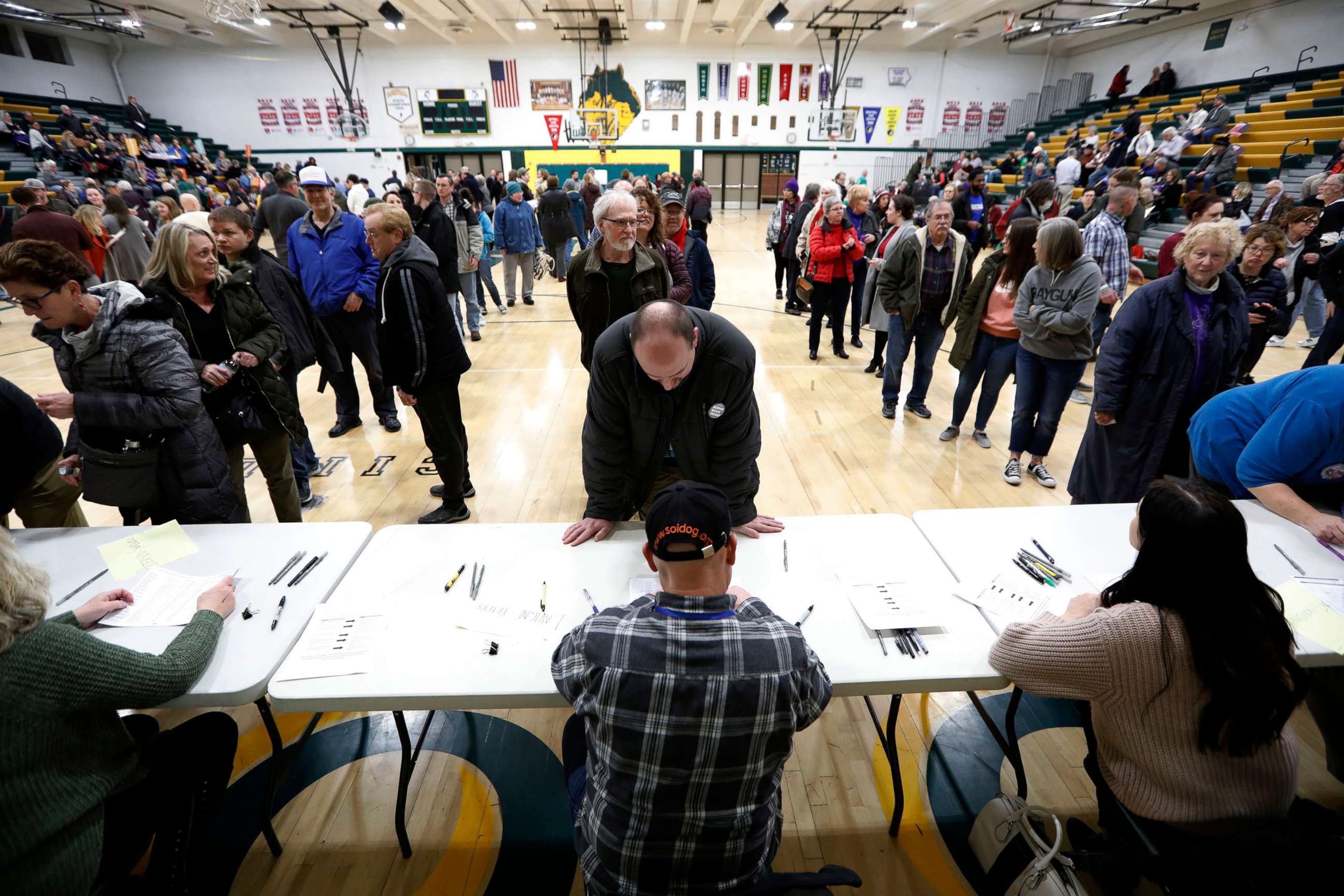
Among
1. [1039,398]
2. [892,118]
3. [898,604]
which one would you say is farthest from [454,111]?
[898,604]

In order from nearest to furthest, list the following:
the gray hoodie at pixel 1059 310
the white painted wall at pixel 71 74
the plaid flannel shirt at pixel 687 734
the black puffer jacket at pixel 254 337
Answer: the plaid flannel shirt at pixel 687 734
the black puffer jacket at pixel 254 337
the gray hoodie at pixel 1059 310
the white painted wall at pixel 71 74

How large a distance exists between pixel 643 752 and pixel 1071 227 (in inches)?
135

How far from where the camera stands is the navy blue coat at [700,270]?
179 inches

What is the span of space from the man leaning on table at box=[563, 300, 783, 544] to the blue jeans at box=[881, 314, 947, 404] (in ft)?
9.50

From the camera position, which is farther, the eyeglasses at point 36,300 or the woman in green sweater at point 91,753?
the eyeglasses at point 36,300

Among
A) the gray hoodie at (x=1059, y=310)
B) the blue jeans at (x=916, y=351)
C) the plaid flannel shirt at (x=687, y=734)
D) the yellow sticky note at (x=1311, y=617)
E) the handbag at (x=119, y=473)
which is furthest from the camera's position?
the blue jeans at (x=916, y=351)

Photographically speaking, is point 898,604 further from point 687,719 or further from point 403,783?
point 403,783

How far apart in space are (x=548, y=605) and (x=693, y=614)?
679mm

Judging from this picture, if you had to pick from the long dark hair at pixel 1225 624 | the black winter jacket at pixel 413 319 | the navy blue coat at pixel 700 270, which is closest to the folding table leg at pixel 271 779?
the black winter jacket at pixel 413 319

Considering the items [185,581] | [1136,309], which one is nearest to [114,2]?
[185,581]

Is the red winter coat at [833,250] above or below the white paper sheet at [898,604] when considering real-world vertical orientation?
above

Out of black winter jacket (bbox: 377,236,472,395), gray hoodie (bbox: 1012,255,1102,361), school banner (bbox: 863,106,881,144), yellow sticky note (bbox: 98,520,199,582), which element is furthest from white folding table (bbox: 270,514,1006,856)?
school banner (bbox: 863,106,881,144)

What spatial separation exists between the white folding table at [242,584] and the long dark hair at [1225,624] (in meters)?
1.94

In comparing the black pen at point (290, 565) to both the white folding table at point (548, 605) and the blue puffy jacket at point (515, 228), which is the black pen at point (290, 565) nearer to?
the white folding table at point (548, 605)
